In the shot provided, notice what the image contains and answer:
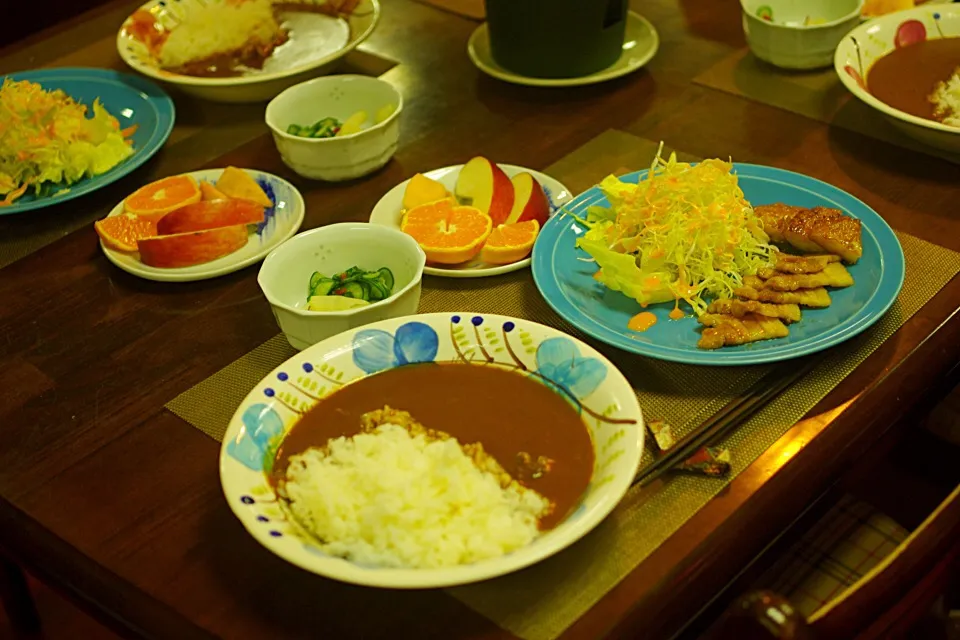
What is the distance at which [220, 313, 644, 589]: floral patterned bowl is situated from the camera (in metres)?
0.95

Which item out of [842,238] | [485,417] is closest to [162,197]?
[485,417]

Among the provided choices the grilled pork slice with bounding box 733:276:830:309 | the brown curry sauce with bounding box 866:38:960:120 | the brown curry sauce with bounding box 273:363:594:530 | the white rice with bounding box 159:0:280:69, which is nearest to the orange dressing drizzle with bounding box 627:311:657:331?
the grilled pork slice with bounding box 733:276:830:309

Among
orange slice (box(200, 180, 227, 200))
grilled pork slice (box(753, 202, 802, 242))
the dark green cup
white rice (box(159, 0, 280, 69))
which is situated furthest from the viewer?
white rice (box(159, 0, 280, 69))

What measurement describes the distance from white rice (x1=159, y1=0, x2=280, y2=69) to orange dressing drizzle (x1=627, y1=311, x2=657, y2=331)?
46.9 inches

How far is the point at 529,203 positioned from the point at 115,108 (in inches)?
39.4

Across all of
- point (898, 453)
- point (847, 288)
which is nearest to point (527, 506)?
point (847, 288)

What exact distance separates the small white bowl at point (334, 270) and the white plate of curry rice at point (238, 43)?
663 millimetres

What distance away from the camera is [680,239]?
141cm

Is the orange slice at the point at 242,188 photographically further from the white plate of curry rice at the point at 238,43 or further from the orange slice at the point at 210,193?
the white plate of curry rice at the point at 238,43

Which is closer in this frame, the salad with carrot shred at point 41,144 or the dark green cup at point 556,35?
the salad with carrot shred at point 41,144

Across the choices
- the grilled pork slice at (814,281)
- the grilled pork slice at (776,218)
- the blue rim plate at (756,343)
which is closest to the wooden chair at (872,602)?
the blue rim plate at (756,343)

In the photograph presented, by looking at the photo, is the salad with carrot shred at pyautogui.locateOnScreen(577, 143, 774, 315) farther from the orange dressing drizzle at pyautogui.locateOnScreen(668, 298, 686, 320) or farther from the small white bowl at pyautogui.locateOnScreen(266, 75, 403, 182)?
the small white bowl at pyautogui.locateOnScreen(266, 75, 403, 182)

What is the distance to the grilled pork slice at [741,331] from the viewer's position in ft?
4.27

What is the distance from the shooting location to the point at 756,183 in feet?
5.24
